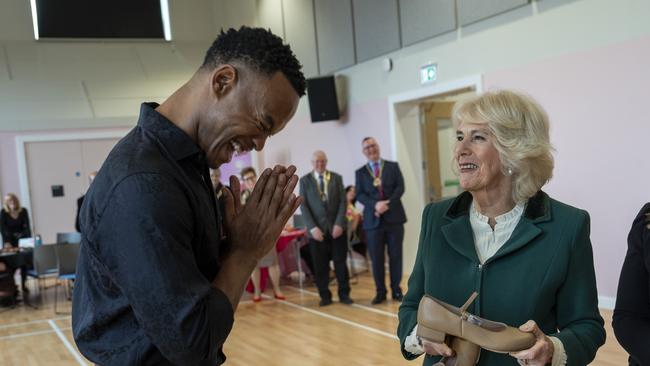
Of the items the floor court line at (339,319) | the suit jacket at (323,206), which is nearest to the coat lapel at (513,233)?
the floor court line at (339,319)

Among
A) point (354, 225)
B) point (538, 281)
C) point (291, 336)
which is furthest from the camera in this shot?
point (354, 225)

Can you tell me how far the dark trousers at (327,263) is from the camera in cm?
681

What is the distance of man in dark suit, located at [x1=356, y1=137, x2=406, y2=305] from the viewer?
669 centimetres

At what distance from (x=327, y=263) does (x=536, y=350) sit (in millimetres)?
5542

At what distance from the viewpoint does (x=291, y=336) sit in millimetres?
5539

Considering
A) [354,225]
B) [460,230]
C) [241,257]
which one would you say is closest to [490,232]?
[460,230]

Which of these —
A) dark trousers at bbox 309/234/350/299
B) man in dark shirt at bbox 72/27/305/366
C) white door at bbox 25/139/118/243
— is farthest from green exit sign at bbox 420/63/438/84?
white door at bbox 25/139/118/243

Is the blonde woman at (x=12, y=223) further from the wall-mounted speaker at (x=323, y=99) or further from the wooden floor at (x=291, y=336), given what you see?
the wall-mounted speaker at (x=323, y=99)

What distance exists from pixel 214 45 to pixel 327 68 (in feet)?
28.7

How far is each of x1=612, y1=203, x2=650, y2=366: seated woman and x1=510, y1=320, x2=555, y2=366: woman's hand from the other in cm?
36

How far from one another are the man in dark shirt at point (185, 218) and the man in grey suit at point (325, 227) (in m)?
5.54

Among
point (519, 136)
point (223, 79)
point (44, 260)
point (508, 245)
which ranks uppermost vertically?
point (223, 79)

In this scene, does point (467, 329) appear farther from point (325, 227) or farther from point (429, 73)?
point (429, 73)

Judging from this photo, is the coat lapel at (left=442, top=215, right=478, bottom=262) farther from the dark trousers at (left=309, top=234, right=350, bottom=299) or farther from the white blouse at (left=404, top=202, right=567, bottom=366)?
the dark trousers at (left=309, top=234, right=350, bottom=299)
